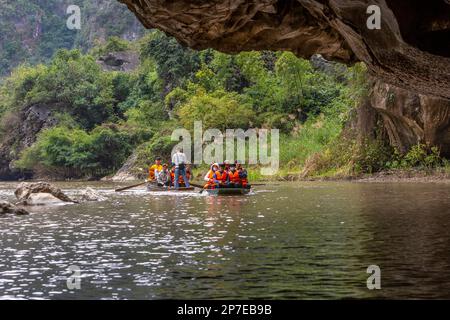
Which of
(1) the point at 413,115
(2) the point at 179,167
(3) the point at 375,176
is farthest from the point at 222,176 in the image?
(3) the point at 375,176

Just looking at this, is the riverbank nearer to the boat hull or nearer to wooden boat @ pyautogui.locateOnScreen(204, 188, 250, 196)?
wooden boat @ pyautogui.locateOnScreen(204, 188, 250, 196)

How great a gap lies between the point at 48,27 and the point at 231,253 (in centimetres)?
10061

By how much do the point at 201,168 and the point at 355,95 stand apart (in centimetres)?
1422

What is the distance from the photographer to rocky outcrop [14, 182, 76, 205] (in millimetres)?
20628

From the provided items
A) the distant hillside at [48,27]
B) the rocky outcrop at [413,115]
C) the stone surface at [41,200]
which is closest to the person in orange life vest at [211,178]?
the stone surface at [41,200]

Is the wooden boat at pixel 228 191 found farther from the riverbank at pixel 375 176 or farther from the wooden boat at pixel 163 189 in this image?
the riverbank at pixel 375 176

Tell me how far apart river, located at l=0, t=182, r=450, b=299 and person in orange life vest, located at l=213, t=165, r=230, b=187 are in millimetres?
7132

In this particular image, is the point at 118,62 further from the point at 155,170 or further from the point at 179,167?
the point at 179,167

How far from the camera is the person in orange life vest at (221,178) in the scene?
2381 cm

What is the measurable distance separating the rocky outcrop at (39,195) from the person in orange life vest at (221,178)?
5108mm

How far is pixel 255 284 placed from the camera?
23.9ft

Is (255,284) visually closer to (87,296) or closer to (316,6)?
(87,296)

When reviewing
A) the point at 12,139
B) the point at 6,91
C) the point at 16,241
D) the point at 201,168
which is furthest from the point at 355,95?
the point at 6,91

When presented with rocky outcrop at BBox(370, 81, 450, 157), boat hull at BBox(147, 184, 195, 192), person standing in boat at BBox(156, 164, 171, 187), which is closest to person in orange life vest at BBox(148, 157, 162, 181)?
person standing in boat at BBox(156, 164, 171, 187)
